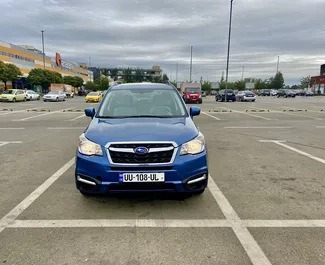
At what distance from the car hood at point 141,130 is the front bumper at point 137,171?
27 cm

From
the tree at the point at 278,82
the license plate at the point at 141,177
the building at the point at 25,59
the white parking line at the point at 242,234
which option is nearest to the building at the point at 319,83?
the tree at the point at 278,82

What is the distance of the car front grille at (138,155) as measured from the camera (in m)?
3.43

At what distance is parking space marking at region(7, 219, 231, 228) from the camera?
3344 millimetres

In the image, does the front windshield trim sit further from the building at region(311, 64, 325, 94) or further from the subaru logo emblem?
the building at region(311, 64, 325, 94)

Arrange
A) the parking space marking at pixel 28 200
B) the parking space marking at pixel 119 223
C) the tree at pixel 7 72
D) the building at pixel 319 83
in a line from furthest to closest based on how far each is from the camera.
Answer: the building at pixel 319 83 < the tree at pixel 7 72 < the parking space marking at pixel 28 200 < the parking space marking at pixel 119 223

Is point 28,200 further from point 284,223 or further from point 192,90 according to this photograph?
point 192,90

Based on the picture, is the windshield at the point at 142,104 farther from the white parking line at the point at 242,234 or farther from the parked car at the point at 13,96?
the parked car at the point at 13,96

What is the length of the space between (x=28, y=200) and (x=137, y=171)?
6.11 ft

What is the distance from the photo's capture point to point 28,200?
13.4 ft

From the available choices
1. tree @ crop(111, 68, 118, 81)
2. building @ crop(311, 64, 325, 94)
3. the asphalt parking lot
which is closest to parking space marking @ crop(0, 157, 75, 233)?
the asphalt parking lot

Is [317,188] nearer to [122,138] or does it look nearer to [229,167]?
[229,167]

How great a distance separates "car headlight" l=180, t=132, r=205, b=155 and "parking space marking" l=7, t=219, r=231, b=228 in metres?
0.85

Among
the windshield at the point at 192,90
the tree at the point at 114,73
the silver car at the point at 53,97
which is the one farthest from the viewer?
the tree at the point at 114,73

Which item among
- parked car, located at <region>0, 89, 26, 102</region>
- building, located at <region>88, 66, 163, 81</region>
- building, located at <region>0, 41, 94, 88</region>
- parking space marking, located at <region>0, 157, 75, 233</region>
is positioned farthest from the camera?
building, located at <region>88, 66, 163, 81</region>
